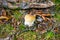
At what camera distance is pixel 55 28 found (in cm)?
375

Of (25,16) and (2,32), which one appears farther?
(25,16)

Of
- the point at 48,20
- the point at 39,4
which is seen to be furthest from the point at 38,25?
the point at 39,4

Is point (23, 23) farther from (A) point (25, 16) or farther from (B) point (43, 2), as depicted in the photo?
(B) point (43, 2)

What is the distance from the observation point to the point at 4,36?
366cm

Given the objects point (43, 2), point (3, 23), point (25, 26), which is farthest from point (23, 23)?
point (43, 2)

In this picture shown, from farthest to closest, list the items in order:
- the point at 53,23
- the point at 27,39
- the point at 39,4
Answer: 1. the point at 39,4
2. the point at 53,23
3. the point at 27,39

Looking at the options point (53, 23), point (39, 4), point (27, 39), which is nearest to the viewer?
point (27, 39)

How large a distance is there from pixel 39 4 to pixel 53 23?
0.51m

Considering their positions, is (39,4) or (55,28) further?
(39,4)

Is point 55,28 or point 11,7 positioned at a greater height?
point 11,7

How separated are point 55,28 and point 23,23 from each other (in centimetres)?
58

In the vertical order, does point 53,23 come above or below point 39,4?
below

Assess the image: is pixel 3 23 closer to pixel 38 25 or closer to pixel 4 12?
pixel 4 12

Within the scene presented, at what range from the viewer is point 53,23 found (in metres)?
3.86
